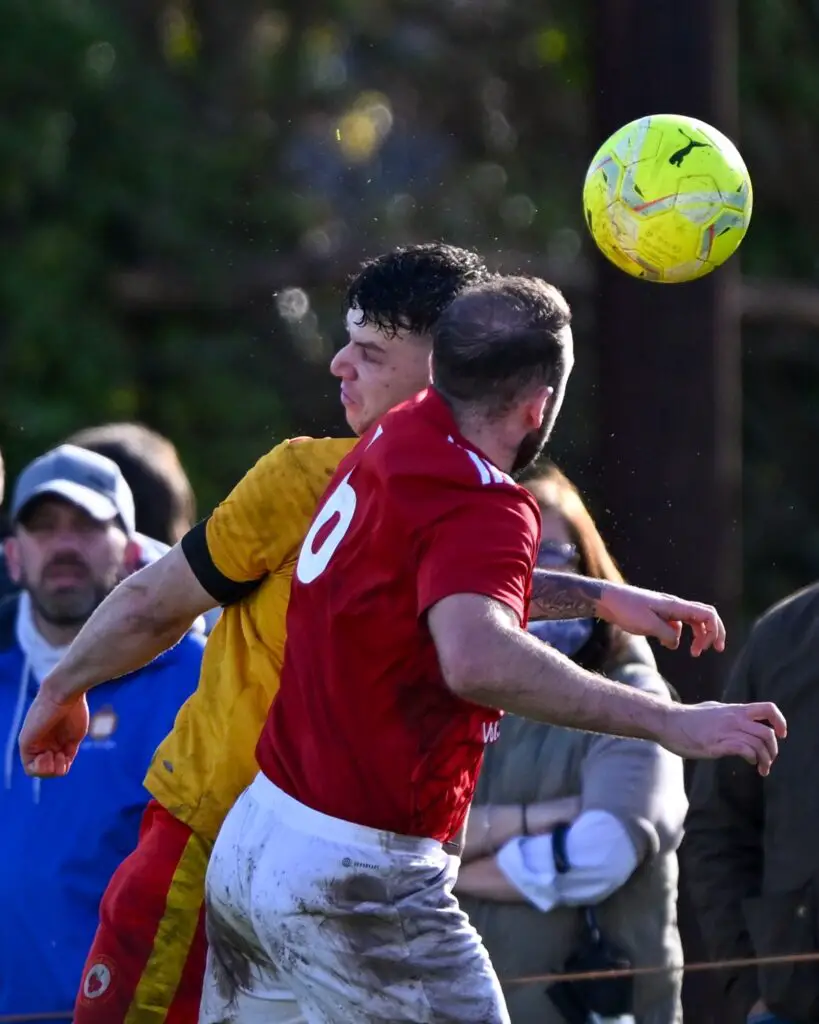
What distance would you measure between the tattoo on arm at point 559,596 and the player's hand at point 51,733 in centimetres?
92

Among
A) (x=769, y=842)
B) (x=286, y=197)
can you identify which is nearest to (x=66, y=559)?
(x=769, y=842)

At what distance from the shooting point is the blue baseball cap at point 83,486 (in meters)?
5.30

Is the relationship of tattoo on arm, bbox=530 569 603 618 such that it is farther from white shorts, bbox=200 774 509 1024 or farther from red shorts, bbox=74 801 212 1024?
red shorts, bbox=74 801 212 1024

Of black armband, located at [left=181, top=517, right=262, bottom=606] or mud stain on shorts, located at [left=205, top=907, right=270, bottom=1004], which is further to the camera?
black armband, located at [left=181, top=517, right=262, bottom=606]

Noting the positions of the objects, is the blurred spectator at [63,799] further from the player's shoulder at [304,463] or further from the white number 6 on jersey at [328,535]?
the white number 6 on jersey at [328,535]

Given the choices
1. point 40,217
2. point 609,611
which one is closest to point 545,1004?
point 609,611

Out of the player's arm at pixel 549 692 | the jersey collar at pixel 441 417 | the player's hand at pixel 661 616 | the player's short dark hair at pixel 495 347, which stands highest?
the player's short dark hair at pixel 495 347

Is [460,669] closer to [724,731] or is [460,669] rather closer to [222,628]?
[724,731]

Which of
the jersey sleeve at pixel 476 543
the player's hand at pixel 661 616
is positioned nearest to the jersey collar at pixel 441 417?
the jersey sleeve at pixel 476 543

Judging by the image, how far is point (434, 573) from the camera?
3150mm

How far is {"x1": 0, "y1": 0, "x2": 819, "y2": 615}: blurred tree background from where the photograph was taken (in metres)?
11.7

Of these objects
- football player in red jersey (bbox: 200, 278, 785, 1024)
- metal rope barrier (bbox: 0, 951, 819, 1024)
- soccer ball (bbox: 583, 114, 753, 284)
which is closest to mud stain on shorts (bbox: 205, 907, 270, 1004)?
football player in red jersey (bbox: 200, 278, 785, 1024)

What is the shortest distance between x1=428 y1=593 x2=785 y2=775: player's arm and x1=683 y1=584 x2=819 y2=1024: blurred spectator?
159 centimetres

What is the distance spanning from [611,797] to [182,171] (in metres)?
8.61
